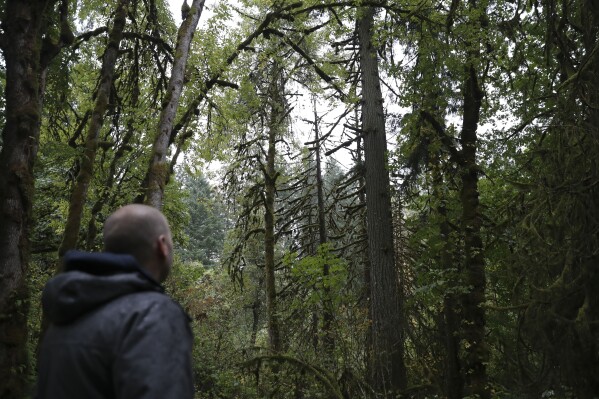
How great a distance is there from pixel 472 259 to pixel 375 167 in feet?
9.96

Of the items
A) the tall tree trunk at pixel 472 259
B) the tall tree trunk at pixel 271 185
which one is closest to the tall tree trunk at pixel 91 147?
the tall tree trunk at pixel 472 259

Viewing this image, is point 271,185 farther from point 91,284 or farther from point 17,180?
point 91,284

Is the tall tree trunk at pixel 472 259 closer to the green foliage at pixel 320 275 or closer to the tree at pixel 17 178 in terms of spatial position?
the green foliage at pixel 320 275

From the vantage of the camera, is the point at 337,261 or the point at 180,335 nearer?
the point at 180,335

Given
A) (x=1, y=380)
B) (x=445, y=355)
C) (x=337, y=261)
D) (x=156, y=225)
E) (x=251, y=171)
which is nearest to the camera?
(x=156, y=225)

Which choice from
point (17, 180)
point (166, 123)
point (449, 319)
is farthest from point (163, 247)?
point (449, 319)

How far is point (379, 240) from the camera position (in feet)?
33.8

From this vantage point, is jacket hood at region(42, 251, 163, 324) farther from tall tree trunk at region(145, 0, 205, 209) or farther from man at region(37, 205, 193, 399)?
tall tree trunk at region(145, 0, 205, 209)

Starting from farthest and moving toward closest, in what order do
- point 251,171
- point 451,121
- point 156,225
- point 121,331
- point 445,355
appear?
point 251,171 → point 451,121 → point 445,355 → point 156,225 → point 121,331

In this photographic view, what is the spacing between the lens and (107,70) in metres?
7.14

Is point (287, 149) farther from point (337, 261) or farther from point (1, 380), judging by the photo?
point (1, 380)

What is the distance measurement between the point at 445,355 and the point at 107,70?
764 cm

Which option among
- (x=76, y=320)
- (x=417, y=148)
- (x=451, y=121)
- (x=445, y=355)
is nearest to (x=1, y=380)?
(x=76, y=320)

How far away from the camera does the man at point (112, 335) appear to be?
4.67 feet
